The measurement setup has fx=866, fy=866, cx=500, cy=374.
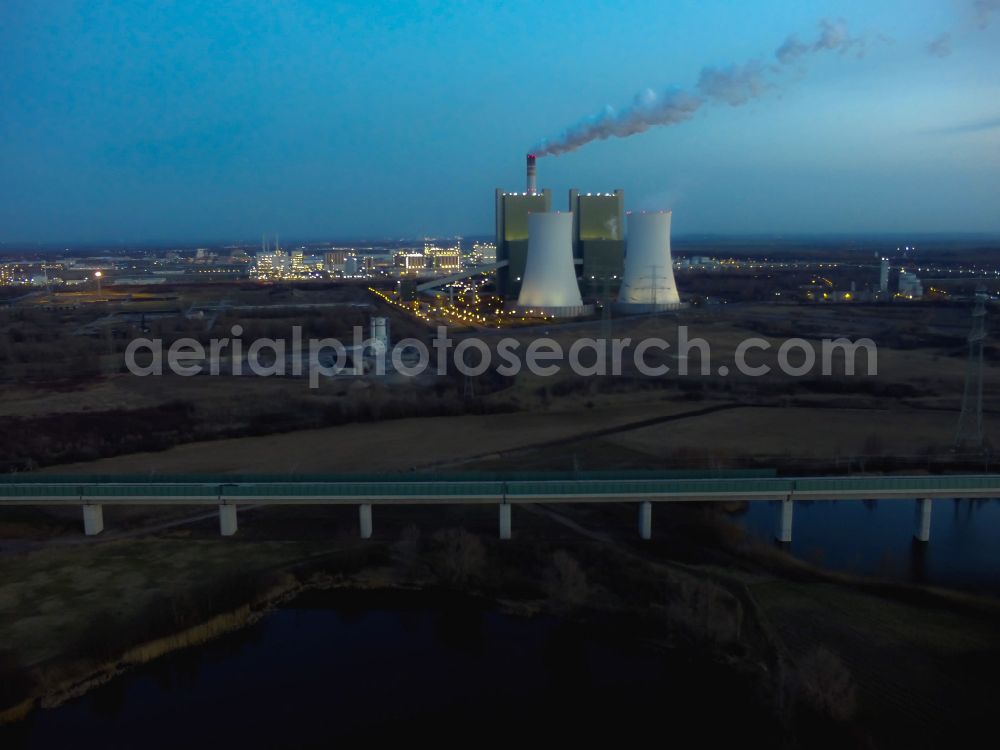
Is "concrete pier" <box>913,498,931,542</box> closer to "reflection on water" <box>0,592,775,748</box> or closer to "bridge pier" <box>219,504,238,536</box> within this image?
"reflection on water" <box>0,592,775,748</box>

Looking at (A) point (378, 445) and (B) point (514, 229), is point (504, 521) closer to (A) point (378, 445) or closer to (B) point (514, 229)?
(A) point (378, 445)

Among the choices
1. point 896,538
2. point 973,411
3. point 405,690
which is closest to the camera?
point 405,690

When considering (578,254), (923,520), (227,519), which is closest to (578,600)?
(227,519)

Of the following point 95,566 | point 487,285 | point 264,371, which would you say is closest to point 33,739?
point 95,566

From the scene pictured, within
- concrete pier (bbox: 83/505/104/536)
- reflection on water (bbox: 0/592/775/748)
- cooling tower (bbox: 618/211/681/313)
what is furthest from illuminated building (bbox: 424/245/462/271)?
reflection on water (bbox: 0/592/775/748)

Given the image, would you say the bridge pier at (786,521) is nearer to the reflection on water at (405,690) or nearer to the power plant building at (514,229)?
the reflection on water at (405,690)

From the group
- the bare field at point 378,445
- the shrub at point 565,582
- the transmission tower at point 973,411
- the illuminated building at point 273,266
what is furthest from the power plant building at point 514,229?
the illuminated building at point 273,266
